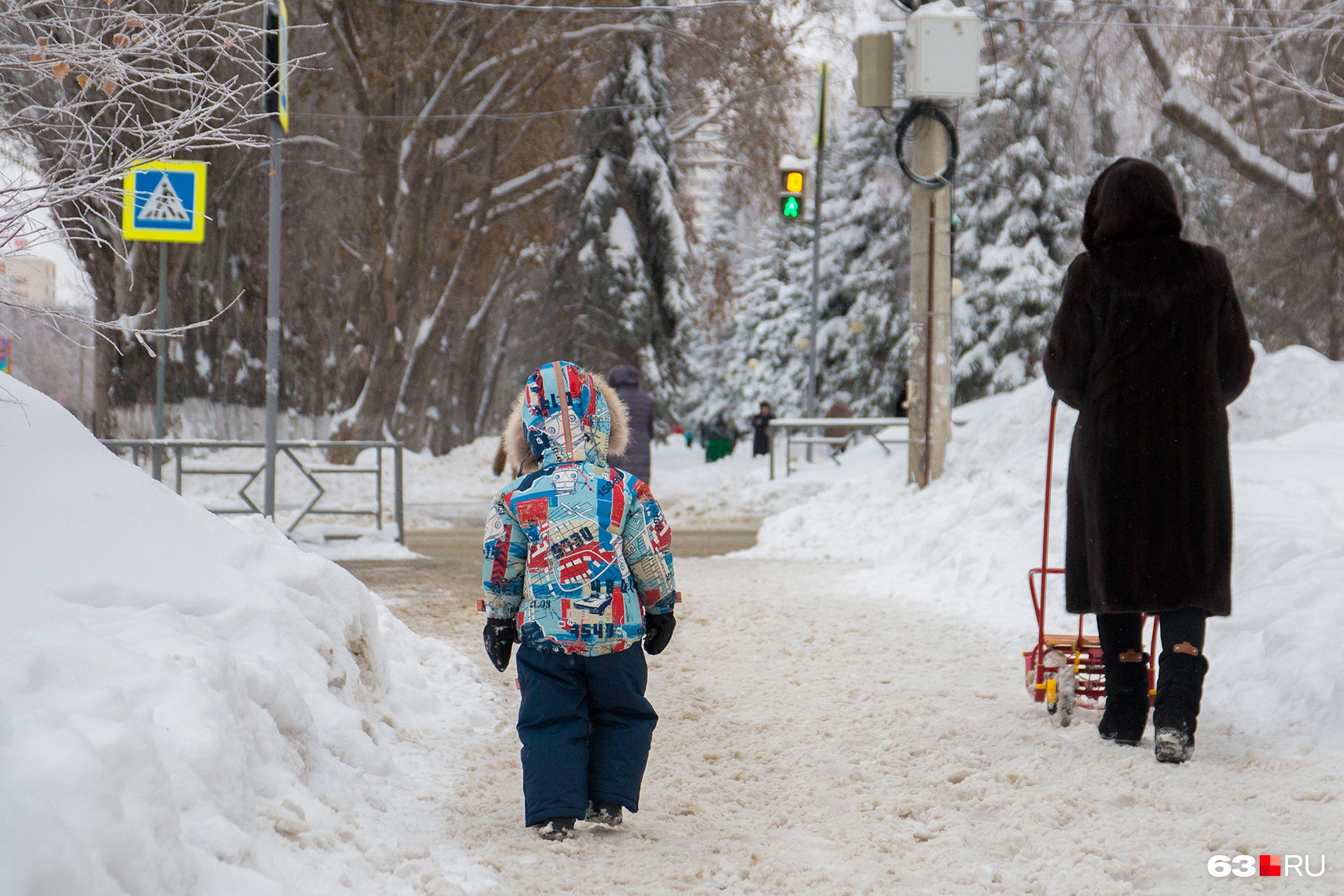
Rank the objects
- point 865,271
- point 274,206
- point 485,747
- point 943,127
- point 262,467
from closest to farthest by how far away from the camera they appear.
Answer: point 485,747, point 274,206, point 262,467, point 943,127, point 865,271

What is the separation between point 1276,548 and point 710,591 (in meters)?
3.93

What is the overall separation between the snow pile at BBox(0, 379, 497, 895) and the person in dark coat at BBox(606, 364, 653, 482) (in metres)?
Result: 5.09

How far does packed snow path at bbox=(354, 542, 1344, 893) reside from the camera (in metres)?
3.45

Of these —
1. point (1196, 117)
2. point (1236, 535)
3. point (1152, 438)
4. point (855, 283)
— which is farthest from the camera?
point (855, 283)

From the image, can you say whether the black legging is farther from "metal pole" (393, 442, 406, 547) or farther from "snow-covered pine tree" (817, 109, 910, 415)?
"snow-covered pine tree" (817, 109, 910, 415)

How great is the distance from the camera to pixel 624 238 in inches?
1190

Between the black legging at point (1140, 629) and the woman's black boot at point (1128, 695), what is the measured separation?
36 millimetres

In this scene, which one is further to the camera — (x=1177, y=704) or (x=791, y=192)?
(x=791, y=192)

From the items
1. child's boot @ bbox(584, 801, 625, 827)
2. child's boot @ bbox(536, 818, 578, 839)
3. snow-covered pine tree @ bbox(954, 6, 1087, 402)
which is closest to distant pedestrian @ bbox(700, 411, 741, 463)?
snow-covered pine tree @ bbox(954, 6, 1087, 402)

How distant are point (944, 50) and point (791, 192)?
7303 mm

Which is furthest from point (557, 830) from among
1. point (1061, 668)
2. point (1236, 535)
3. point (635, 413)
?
point (635, 413)

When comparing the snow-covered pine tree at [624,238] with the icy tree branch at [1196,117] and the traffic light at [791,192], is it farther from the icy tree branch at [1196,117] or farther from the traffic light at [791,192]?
the icy tree branch at [1196,117]

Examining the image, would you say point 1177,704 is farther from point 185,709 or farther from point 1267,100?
point 1267,100

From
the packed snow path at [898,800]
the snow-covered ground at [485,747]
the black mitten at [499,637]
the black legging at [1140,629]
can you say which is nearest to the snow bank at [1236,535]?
the snow-covered ground at [485,747]
